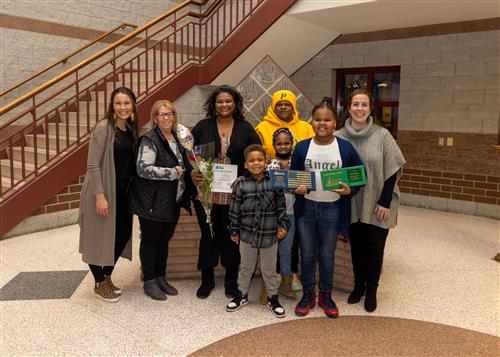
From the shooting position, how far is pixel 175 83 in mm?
5359

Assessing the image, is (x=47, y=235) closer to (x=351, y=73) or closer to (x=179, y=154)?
(x=179, y=154)

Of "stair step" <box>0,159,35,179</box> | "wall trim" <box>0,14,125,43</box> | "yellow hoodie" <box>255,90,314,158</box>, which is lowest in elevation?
"stair step" <box>0,159,35,179</box>

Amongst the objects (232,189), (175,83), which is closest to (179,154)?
(232,189)

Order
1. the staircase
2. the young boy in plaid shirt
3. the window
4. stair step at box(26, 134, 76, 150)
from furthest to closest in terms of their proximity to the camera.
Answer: the window
stair step at box(26, 134, 76, 150)
the staircase
the young boy in plaid shirt

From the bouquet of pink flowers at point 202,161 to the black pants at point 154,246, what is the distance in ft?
1.16

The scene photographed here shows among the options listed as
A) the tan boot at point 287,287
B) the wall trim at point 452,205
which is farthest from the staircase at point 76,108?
the wall trim at point 452,205

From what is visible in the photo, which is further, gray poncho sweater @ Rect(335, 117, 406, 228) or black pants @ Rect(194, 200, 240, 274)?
black pants @ Rect(194, 200, 240, 274)

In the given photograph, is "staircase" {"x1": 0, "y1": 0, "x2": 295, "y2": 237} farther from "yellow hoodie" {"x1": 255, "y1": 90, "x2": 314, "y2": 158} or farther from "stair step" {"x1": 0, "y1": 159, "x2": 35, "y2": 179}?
"yellow hoodie" {"x1": 255, "y1": 90, "x2": 314, "y2": 158}

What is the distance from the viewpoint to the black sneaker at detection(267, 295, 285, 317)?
2.55 m

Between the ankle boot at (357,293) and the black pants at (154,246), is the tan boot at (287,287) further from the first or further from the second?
the black pants at (154,246)

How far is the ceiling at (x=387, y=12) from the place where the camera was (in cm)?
445

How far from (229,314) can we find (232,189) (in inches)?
31.7

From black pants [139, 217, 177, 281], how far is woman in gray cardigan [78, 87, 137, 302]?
0.17 meters

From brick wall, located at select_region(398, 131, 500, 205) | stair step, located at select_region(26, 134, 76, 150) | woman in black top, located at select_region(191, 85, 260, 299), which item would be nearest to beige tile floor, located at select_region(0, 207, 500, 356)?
woman in black top, located at select_region(191, 85, 260, 299)
